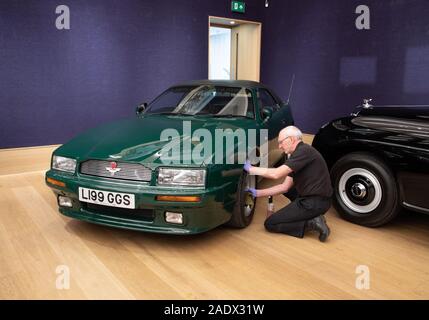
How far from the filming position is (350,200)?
297 cm

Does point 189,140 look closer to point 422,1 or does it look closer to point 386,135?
point 386,135

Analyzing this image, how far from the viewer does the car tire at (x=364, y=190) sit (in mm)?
2684

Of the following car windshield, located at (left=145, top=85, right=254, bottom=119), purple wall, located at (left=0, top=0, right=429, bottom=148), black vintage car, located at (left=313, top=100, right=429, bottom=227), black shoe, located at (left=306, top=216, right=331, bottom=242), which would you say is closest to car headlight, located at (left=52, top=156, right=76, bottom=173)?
car windshield, located at (left=145, top=85, right=254, bottom=119)

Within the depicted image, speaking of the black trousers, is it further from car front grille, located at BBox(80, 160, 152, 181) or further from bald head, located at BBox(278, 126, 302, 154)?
car front grille, located at BBox(80, 160, 152, 181)

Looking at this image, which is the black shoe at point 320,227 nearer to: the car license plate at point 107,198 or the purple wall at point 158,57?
the car license plate at point 107,198

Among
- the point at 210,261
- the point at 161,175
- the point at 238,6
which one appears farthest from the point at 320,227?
the point at 238,6

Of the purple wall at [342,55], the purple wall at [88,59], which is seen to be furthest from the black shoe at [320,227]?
the purple wall at [88,59]

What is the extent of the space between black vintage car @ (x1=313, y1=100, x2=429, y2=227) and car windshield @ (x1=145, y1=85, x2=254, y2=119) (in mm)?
751

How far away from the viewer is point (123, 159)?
2311mm

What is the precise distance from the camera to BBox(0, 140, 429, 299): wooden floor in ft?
6.37

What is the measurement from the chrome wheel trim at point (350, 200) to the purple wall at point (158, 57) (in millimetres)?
3339

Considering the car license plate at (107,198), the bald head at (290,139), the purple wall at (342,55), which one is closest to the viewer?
the car license plate at (107,198)

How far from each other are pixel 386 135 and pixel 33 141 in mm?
4659

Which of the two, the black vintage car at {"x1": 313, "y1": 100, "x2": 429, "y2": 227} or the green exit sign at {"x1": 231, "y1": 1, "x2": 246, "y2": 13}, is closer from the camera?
the black vintage car at {"x1": 313, "y1": 100, "x2": 429, "y2": 227}
